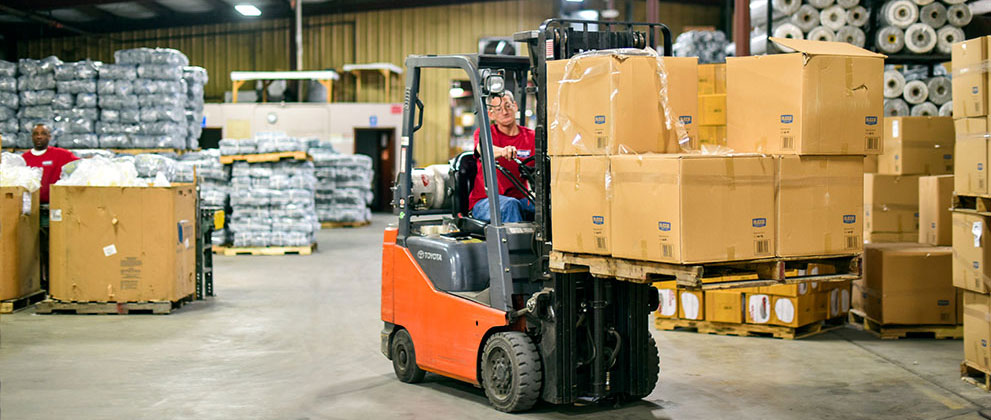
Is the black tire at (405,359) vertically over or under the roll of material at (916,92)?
under

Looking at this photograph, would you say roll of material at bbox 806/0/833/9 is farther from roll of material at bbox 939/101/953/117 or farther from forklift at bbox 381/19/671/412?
forklift at bbox 381/19/671/412

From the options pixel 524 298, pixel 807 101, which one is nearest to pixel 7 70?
pixel 524 298

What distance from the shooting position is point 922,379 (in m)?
6.37

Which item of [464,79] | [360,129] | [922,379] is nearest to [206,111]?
[360,129]

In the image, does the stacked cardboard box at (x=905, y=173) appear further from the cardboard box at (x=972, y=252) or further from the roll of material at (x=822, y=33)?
the roll of material at (x=822, y=33)

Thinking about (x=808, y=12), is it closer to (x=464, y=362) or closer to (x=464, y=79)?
(x=464, y=362)

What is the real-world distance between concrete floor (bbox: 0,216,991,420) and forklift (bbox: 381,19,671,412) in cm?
22

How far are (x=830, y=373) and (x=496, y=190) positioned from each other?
2.80 meters

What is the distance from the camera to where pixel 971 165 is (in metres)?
6.09

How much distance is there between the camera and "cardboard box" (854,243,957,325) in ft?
25.5

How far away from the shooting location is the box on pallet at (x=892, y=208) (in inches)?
337

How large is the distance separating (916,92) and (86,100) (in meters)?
11.6

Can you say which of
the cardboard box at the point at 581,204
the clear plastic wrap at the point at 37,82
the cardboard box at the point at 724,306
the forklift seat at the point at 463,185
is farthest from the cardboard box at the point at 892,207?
the clear plastic wrap at the point at 37,82

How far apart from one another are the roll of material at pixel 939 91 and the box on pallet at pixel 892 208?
2830mm
